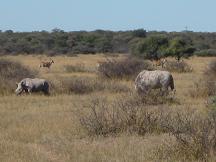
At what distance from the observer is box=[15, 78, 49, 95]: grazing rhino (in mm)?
21973

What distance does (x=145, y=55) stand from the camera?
48125 mm

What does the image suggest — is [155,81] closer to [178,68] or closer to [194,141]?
[194,141]

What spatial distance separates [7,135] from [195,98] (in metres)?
8.89

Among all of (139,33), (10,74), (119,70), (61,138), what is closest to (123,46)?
→ (139,33)

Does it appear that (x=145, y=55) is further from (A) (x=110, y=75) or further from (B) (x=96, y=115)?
(B) (x=96, y=115)

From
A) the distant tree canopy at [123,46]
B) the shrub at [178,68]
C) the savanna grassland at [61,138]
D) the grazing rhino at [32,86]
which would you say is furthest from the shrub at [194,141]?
the distant tree canopy at [123,46]

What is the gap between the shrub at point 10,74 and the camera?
22.9 m

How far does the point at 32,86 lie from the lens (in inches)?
869

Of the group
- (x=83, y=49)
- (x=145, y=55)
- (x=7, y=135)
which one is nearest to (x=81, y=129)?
(x=7, y=135)

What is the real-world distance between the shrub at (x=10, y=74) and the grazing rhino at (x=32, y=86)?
2.30 ft

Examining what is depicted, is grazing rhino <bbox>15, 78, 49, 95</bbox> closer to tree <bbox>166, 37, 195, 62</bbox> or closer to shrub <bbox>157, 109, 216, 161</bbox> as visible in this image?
shrub <bbox>157, 109, 216, 161</bbox>

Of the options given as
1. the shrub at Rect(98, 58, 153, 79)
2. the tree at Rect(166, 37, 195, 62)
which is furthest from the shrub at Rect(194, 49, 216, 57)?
the shrub at Rect(98, 58, 153, 79)

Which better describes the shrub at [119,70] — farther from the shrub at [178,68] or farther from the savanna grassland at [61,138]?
the savanna grassland at [61,138]

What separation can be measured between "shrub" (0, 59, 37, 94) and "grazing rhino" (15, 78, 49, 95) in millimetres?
702
